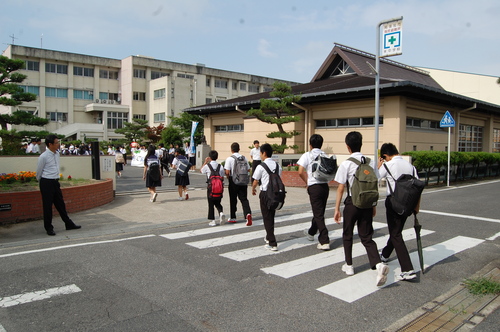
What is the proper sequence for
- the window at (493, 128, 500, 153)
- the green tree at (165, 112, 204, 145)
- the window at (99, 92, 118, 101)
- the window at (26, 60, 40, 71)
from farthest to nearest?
the window at (99, 92, 118, 101), the window at (26, 60, 40, 71), the green tree at (165, 112, 204, 145), the window at (493, 128, 500, 153)

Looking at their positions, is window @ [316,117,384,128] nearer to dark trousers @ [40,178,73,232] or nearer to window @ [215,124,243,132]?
window @ [215,124,243,132]

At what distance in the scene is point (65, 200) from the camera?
9.48m

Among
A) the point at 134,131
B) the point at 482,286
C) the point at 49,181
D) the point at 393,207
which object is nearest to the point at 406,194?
the point at 393,207

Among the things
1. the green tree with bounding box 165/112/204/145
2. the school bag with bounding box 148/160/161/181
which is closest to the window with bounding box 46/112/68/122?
the green tree with bounding box 165/112/204/145

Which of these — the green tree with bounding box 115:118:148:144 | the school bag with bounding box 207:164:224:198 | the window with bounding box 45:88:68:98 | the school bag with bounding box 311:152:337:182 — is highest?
the window with bounding box 45:88:68:98

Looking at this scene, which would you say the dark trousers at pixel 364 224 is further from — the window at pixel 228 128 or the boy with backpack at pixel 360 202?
the window at pixel 228 128

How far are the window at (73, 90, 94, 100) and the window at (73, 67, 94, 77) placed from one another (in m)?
2.40

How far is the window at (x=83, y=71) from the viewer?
5313 centimetres

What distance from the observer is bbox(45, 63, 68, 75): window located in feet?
167

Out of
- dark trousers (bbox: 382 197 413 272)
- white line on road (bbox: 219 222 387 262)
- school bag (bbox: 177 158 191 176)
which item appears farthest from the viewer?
school bag (bbox: 177 158 191 176)

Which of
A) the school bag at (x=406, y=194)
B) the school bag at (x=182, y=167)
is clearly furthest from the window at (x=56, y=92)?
the school bag at (x=406, y=194)

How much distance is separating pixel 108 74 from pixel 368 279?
5796 cm

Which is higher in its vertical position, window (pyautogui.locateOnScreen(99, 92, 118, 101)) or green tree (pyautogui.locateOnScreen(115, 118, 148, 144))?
window (pyautogui.locateOnScreen(99, 92, 118, 101))

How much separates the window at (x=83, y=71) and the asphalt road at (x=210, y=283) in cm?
5212
